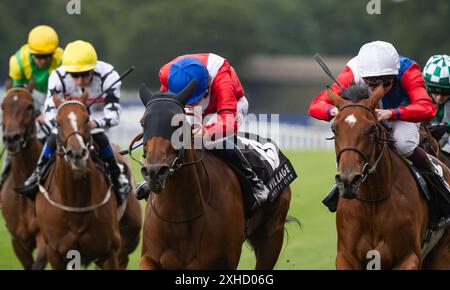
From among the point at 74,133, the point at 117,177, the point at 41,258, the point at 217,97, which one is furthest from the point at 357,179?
the point at 41,258

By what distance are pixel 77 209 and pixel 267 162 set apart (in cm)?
170

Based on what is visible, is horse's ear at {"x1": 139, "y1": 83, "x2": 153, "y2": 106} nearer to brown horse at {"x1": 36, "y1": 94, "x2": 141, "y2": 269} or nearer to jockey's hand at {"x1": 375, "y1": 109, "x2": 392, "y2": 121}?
jockey's hand at {"x1": 375, "y1": 109, "x2": 392, "y2": 121}

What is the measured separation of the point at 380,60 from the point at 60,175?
9.84 ft

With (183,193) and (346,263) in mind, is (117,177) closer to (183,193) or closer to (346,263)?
(183,193)

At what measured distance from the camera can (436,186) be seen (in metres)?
7.86

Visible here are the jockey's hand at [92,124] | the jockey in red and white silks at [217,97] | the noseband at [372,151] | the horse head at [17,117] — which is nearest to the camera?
the noseband at [372,151]

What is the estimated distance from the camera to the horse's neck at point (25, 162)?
10.4 m

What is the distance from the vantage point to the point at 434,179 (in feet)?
25.9

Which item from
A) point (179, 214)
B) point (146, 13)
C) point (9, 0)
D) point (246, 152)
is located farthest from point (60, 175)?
point (146, 13)

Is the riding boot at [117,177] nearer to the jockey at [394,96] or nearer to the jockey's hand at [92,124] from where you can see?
the jockey's hand at [92,124]

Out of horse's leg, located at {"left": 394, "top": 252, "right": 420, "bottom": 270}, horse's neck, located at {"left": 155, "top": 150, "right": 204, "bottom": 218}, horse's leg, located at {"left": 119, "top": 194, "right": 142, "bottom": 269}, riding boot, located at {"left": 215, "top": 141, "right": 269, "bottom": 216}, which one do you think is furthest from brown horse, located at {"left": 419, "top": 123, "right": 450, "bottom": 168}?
horse's leg, located at {"left": 119, "top": 194, "right": 142, "bottom": 269}

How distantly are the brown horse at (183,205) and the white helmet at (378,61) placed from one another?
Answer: 4.06 feet

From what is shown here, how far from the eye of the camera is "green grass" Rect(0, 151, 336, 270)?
39.7ft

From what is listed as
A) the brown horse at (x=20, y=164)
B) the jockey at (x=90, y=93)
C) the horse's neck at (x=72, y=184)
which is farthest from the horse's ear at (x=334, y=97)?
the brown horse at (x=20, y=164)
